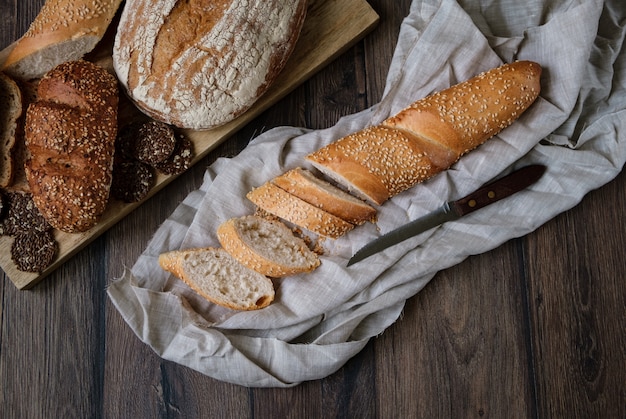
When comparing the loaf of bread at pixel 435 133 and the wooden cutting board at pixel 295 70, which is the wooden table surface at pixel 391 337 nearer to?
the wooden cutting board at pixel 295 70

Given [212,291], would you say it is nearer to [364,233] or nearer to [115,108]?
[364,233]

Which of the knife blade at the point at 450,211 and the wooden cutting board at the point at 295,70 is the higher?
the wooden cutting board at the point at 295,70

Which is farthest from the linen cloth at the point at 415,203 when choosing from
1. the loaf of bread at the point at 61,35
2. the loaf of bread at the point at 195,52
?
the loaf of bread at the point at 61,35

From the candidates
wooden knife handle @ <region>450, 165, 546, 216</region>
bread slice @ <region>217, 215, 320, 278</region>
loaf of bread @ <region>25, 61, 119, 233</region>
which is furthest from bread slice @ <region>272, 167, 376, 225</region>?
loaf of bread @ <region>25, 61, 119, 233</region>

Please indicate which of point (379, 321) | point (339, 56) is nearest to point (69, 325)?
point (379, 321)

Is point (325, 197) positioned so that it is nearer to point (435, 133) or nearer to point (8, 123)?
point (435, 133)

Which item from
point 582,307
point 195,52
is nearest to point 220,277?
point 195,52
